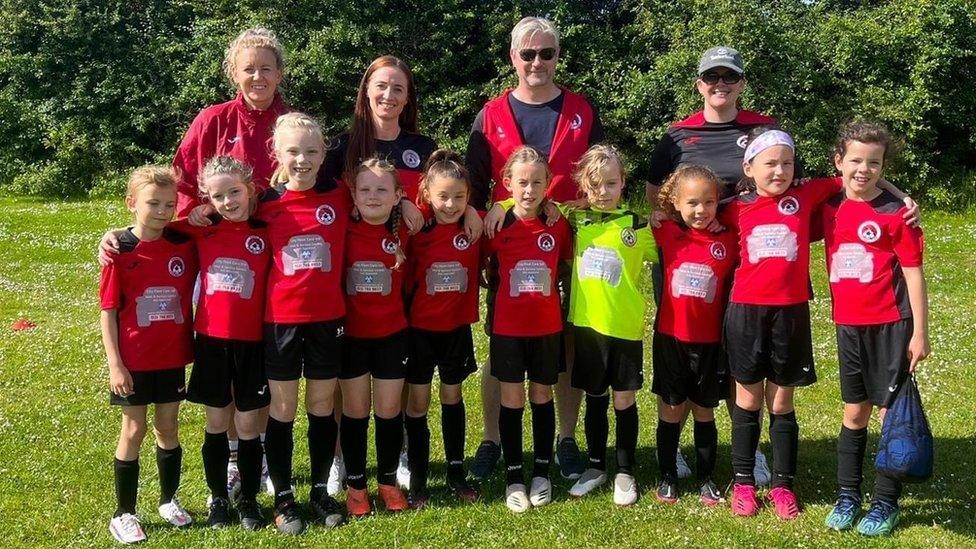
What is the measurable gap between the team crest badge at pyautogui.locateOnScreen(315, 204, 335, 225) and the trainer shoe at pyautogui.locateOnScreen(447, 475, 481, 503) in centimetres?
174

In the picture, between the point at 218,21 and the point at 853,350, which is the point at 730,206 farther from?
the point at 218,21

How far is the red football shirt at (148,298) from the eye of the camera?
4.02 metres

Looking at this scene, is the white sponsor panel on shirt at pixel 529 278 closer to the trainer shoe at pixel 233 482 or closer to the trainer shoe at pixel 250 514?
the trainer shoe at pixel 250 514

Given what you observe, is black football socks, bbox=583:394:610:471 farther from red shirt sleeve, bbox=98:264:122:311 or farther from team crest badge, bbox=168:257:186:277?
red shirt sleeve, bbox=98:264:122:311

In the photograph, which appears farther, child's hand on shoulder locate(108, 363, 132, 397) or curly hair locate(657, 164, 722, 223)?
curly hair locate(657, 164, 722, 223)

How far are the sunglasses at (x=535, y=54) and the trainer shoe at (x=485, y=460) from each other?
2.44 meters

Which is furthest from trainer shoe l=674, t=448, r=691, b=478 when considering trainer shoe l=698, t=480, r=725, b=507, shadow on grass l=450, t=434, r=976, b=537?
trainer shoe l=698, t=480, r=725, b=507

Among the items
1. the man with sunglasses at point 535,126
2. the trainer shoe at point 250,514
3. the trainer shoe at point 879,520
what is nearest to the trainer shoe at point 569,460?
the man with sunglasses at point 535,126

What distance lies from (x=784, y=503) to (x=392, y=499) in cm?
217

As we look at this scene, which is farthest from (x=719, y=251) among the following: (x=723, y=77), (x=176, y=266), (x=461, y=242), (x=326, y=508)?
(x=176, y=266)

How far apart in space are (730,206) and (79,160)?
20829 mm

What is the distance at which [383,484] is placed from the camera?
4551 millimetres

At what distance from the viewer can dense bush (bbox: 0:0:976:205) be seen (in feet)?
52.1

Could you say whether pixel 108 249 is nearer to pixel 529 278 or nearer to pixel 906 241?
pixel 529 278
